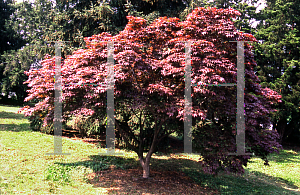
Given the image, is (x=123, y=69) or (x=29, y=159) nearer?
(x=123, y=69)

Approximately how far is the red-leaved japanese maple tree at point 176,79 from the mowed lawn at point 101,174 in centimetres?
152

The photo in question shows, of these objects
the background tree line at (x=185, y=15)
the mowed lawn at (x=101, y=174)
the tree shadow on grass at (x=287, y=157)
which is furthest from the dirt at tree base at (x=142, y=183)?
the tree shadow on grass at (x=287, y=157)

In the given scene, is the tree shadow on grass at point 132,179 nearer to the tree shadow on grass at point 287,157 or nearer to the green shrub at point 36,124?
the green shrub at point 36,124

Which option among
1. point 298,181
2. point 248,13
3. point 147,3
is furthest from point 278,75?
point 147,3

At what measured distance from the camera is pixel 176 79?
17.2 feet

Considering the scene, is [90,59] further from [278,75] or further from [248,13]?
[248,13]

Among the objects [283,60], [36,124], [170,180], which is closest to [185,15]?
[170,180]

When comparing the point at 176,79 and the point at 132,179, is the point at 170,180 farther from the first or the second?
the point at 176,79

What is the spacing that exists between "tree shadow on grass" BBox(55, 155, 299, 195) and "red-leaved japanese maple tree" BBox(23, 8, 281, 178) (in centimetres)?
143

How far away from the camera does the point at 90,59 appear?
17.3 ft

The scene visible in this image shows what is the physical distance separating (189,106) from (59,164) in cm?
A: 428

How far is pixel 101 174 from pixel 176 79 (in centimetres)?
344

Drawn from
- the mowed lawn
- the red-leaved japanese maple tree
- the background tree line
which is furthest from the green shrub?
the red-leaved japanese maple tree

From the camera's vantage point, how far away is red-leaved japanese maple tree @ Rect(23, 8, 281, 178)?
480cm
